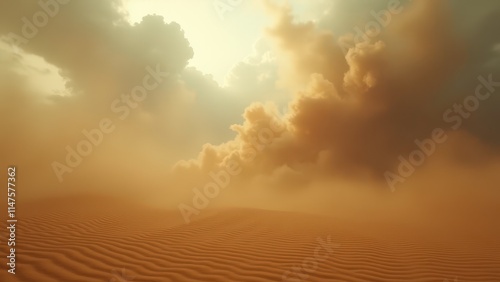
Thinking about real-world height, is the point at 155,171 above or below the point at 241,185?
above

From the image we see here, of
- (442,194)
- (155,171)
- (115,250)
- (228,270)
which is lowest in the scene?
(228,270)

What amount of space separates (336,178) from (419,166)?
663 centimetres

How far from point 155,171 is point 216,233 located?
24.7 m

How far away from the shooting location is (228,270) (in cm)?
421

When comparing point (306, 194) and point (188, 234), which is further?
point (306, 194)

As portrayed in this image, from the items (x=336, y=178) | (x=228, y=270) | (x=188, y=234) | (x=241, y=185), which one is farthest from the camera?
(x=241, y=185)

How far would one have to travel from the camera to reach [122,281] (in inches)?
142

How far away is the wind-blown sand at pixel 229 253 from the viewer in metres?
3.98

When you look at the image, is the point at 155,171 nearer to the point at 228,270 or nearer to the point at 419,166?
the point at 419,166

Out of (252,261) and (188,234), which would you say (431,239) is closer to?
(252,261)

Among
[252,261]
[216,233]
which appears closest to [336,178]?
[216,233]

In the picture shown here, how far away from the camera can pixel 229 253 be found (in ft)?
16.7

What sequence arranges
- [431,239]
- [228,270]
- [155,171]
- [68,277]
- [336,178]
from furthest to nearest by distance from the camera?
[155,171], [336,178], [431,239], [228,270], [68,277]

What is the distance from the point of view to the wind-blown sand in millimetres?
3980
